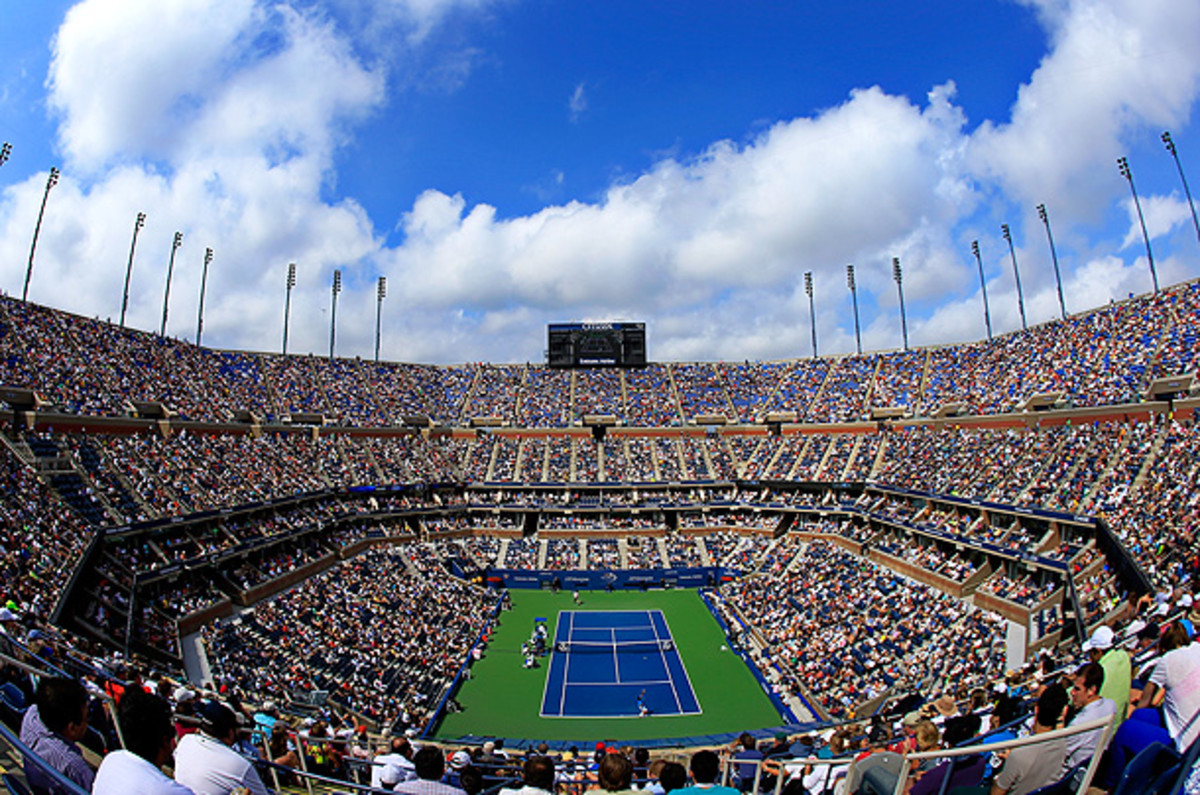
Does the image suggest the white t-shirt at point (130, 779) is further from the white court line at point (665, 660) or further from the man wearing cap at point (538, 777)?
the white court line at point (665, 660)

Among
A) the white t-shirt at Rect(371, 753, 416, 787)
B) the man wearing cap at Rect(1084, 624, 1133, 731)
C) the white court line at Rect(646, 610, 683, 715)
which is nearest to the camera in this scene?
the man wearing cap at Rect(1084, 624, 1133, 731)

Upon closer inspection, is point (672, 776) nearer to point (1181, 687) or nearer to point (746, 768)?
point (1181, 687)

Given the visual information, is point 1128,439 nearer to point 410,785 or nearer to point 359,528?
point 410,785

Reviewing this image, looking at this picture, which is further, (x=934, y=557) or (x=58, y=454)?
(x=934, y=557)

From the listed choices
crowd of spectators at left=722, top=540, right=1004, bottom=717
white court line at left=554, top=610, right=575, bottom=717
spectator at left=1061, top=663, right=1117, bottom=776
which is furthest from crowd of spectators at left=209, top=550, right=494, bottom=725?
spectator at left=1061, top=663, right=1117, bottom=776

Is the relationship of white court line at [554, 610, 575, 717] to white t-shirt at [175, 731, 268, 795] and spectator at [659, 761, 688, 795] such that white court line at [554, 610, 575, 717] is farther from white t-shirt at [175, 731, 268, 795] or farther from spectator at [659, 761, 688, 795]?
white t-shirt at [175, 731, 268, 795]

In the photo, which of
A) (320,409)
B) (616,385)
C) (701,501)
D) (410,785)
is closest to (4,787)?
(410,785)

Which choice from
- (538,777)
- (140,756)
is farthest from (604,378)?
(140,756)
